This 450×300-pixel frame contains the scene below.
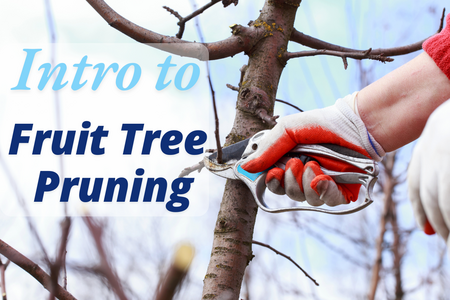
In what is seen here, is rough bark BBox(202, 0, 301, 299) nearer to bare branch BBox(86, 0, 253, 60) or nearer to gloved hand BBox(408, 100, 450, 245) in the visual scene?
bare branch BBox(86, 0, 253, 60)

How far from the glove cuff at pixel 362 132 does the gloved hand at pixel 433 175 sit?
0.95 m

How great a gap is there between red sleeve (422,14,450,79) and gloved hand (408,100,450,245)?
95 centimetres

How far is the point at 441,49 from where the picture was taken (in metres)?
1.56

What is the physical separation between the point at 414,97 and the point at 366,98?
22cm

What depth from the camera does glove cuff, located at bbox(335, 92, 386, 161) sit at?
178 centimetres

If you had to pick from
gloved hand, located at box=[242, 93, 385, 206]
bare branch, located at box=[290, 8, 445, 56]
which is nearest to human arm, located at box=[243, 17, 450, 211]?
gloved hand, located at box=[242, 93, 385, 206]

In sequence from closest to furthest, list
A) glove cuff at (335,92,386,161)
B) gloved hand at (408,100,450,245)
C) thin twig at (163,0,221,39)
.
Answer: gloved hand at (408,100,450,245)
glove cuff at (335,92,386,161)
thin twig at (163,0,221,39)

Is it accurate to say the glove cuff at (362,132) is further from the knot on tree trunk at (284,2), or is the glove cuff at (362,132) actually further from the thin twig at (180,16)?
the thin twig at (180,16)

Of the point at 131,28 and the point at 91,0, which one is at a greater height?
the point at 91,0

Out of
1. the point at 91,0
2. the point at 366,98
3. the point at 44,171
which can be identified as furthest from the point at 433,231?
the point at 44,171

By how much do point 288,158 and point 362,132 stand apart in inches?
15.2

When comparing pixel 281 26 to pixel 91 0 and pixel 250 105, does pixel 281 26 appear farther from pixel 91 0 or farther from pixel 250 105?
pixel 91 0

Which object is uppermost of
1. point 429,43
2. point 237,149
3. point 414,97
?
point 429,43

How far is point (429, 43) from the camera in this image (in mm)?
1605
